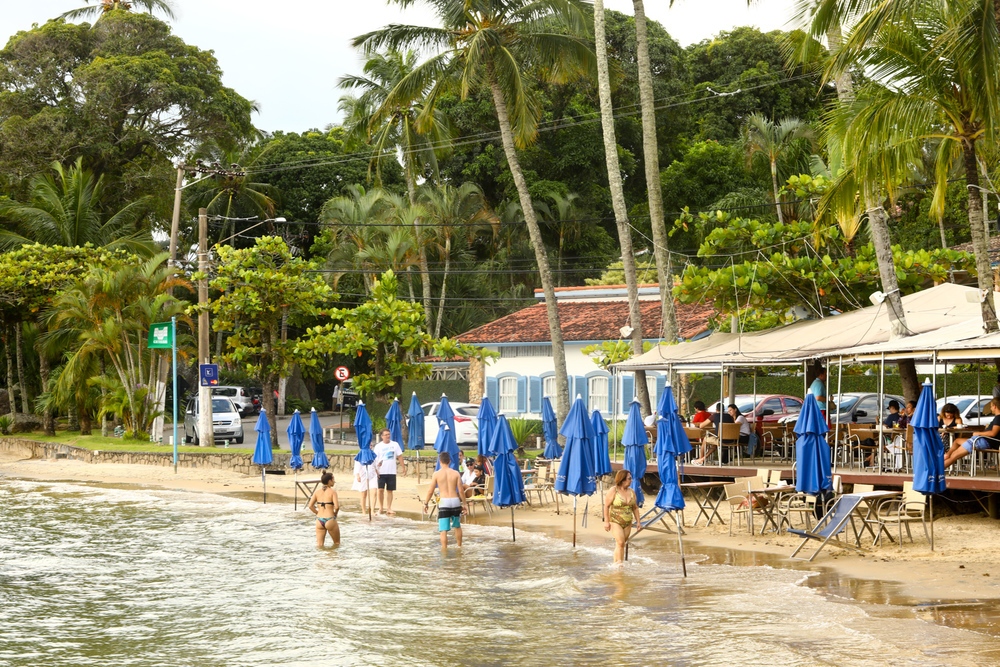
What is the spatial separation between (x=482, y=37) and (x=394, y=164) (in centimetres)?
2689

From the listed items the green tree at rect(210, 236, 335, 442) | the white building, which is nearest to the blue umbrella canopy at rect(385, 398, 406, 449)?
the green tree at rect(210, 236, 335, 442)

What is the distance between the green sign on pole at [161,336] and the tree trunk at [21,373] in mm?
11929

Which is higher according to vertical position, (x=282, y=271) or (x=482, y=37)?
(x=482, y=37)

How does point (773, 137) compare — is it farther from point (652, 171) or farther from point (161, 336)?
point (161, 336)

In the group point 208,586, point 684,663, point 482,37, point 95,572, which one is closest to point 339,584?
point 208,586

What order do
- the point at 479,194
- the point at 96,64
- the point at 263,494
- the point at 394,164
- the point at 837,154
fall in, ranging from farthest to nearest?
the point at 394,164, the point at 479,194, the point at 96,64, the point at 263,494, the point at 837,154

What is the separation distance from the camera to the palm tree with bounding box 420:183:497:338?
45938 mm

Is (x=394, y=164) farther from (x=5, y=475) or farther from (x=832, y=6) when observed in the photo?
(x=832, y=6)

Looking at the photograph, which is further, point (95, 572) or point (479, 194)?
point (479, 194)

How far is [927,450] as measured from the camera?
1409cm

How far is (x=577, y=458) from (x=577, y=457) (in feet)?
0.06

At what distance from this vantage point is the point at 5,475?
3086 centimetres

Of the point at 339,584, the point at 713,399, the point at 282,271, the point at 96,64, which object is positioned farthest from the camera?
the point at 96,64

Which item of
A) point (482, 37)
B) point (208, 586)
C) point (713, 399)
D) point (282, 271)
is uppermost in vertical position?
point (482, 37)
